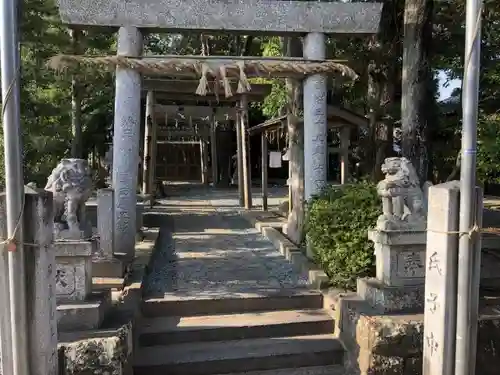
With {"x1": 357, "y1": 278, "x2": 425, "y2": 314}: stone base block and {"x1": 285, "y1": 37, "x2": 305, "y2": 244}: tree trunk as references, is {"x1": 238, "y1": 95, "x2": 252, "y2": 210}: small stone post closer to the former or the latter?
{"x1": 285, "y1": 37, "x2": 305, "y2": 244}: tree trunk

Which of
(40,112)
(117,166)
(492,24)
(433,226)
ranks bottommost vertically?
(433,226)

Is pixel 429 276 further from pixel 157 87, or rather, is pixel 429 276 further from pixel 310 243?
pixel 157 87

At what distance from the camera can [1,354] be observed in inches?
129

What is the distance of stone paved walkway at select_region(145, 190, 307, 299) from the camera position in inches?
233

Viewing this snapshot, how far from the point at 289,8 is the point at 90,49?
924 cm

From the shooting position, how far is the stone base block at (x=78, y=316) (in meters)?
4.21

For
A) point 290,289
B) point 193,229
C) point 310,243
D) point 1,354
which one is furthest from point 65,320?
point 193,229

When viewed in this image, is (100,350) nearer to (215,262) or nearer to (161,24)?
(215,262)

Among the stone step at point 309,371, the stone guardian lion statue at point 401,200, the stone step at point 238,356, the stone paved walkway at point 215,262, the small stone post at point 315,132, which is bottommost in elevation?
the stone step at point 309,371

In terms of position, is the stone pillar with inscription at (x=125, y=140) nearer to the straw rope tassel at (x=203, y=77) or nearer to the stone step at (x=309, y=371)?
the straw rope tassel at (x=203, y=77)

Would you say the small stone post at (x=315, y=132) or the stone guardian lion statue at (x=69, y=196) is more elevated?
the small stone post at (x=315, y=132)

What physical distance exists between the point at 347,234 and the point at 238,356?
190 centimetres

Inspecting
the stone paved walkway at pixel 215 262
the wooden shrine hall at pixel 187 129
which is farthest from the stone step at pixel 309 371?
the wooden shrine hall at pixel 187 129

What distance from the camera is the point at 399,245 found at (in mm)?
4836
